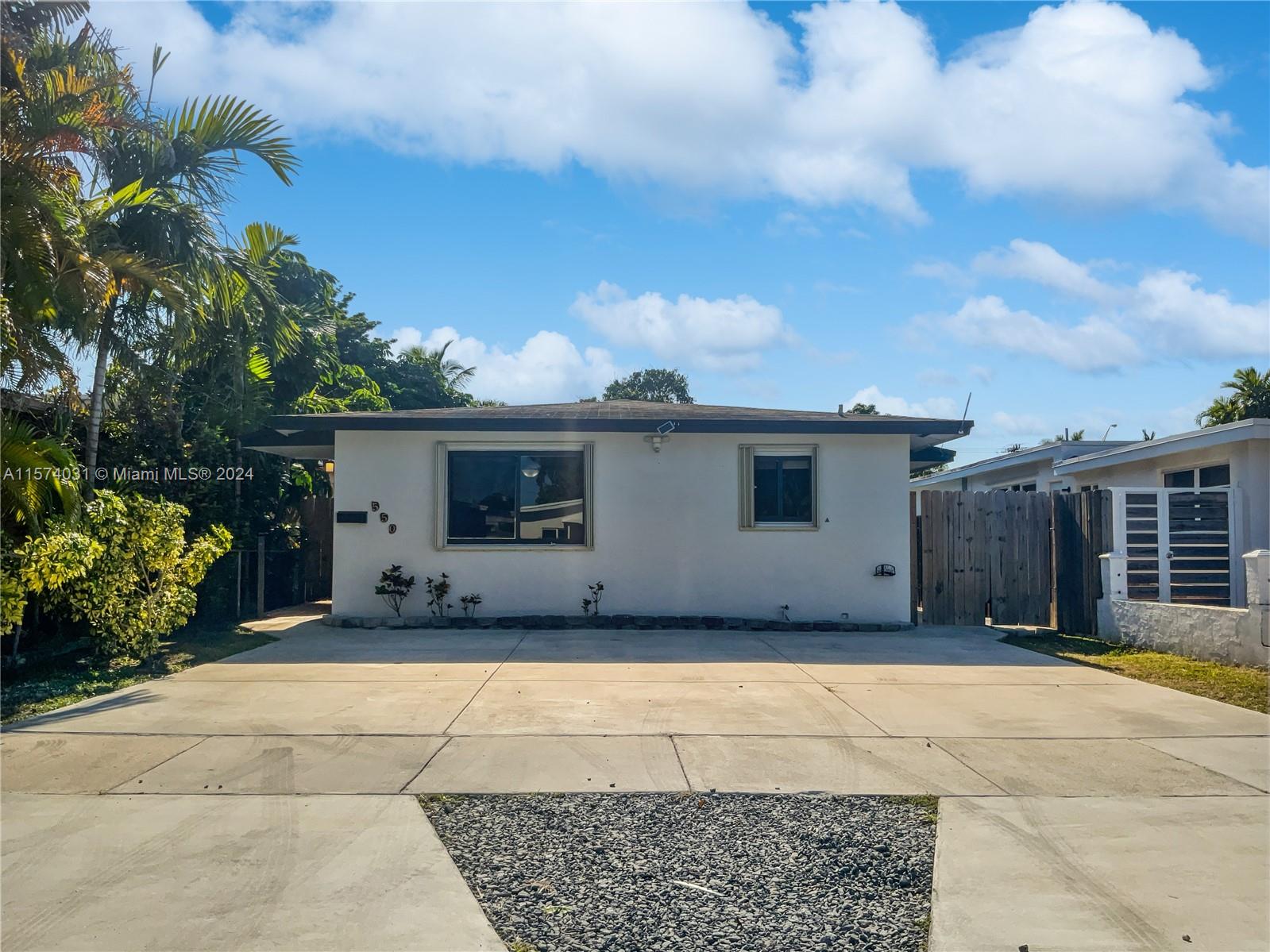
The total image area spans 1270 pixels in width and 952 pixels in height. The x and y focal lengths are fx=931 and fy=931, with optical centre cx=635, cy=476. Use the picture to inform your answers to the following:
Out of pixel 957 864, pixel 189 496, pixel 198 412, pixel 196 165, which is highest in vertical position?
pixel 196 165

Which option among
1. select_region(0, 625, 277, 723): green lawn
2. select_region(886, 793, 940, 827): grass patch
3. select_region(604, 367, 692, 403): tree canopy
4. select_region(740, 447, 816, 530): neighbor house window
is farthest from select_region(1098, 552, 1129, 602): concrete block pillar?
select_region(604, 367, 692, 403): tree canopy

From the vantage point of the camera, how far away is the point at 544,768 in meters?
5.67

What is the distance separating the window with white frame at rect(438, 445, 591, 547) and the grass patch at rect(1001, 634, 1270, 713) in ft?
19.2

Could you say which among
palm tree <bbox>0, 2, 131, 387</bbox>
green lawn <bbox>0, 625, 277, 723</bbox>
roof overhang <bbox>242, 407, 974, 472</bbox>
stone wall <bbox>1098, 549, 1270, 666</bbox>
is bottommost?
green lawn <bbox>0, 625, 277, 723</bbox>

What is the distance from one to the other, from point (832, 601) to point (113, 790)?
31.0ft

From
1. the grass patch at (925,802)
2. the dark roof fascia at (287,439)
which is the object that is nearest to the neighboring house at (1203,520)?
the grass patch at (925,802)

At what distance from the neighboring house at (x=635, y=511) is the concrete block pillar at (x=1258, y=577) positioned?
4047 millimetres

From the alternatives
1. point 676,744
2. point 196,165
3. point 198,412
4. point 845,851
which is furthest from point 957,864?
point 198,412

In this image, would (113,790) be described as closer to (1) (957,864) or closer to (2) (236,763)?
(2) (236,763)

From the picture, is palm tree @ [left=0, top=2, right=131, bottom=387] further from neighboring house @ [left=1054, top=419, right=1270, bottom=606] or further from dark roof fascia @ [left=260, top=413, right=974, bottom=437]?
neighboring house @ [left=1054, top=419, right=1270, bottom=606]

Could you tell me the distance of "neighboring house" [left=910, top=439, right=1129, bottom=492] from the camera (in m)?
20.0

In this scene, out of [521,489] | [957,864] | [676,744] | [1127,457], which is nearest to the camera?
[957,864]

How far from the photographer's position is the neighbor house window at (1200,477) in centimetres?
1418

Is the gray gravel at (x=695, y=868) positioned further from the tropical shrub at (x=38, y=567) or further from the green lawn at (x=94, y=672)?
the green lawn at (x=94, y=672)
